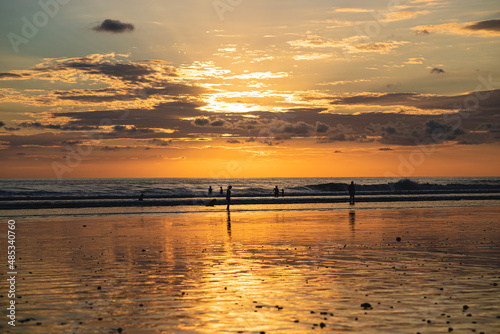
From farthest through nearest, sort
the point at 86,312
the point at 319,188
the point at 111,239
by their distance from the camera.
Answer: the point at 319,188 < the point at 111,239 < the point at 86,312

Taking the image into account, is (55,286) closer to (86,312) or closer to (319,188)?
(86,312)

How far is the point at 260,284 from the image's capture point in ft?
50.9

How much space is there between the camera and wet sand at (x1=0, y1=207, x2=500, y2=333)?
11281mm

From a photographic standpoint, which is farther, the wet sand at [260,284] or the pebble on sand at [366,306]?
the pebble on sand at [366,306]

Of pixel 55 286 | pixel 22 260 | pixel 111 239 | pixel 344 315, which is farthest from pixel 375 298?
pixel 111 239

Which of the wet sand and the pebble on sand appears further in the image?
the pebble on sand

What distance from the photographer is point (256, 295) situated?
46.0ft

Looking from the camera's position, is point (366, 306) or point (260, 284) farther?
point (260, 284)

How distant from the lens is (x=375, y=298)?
1342 cm

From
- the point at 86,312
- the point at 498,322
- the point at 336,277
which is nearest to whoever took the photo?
the point at 498,322

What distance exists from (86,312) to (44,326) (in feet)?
4.34

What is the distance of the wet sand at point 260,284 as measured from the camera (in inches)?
444

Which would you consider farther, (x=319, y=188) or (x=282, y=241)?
(x=319, y=188)

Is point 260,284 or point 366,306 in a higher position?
point 366,306
